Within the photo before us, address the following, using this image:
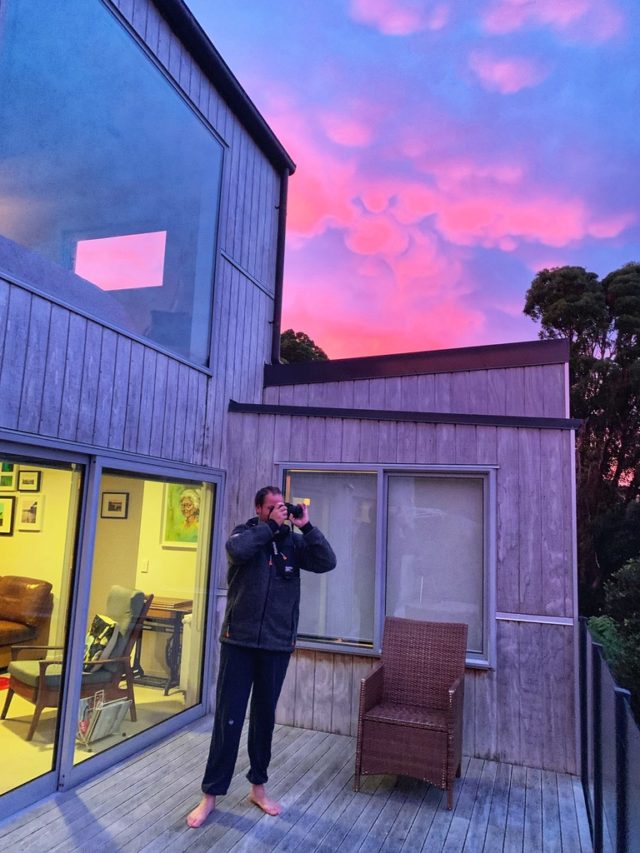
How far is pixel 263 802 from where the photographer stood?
3.05 meters

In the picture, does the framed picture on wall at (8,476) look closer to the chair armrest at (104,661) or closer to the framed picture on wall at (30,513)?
the framed picture on wall at (30,513)

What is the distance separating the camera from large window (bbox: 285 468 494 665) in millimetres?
4191

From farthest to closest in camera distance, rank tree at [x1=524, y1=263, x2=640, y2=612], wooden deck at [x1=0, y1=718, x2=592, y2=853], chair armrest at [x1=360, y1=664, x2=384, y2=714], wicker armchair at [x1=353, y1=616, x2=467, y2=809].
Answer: tree at [x1=524, y1=263, x2=640, y2=612]
chair armrest at [x1=360, y1=664, x2=384, y2=714]
wicker armchair at [x1=353, y1=616, x2=467, y2=809]
wooden deck at [x1=0, y1=718, x2=592, y2=853]

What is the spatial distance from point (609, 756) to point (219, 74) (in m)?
5.20

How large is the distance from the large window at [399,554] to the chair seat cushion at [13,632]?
2.04 meters

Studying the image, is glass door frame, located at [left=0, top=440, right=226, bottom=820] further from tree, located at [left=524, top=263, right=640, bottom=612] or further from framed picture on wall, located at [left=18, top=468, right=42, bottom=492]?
tree, located at [left=524, top=263, right=640, bottom=612]

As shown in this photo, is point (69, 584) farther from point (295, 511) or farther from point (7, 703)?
point (295, 511)

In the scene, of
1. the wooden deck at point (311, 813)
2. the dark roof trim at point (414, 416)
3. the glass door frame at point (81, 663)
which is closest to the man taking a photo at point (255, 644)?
the wooden deck at point (311, 813)

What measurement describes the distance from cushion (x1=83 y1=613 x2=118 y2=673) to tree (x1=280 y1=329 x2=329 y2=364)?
1262cm

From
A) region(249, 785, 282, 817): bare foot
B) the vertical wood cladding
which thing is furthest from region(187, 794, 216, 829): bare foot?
the vertical wood cladding

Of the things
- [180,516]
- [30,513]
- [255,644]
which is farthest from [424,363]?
[30,513]

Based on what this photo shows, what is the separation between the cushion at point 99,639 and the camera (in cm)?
343

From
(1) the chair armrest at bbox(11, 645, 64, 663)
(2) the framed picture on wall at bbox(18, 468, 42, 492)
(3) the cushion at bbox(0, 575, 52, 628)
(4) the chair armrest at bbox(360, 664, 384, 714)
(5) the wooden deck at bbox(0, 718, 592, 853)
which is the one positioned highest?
(2) the framed picture on wall at bbox(18, 468, 42, 492)

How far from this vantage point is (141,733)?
3855mm
